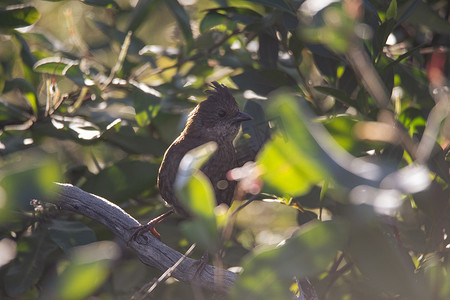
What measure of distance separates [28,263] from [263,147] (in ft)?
3.70

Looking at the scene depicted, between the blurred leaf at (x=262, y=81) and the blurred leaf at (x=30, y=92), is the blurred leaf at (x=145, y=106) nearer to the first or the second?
the blurred leaf at (x=262, y=81)

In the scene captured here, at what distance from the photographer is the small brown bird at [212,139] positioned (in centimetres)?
287

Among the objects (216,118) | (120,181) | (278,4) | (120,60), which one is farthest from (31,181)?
(216,118)

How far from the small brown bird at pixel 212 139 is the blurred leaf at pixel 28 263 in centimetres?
47

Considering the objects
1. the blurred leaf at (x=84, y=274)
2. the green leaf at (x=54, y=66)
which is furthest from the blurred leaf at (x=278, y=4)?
the blurred leaf at (x=84, y=274)

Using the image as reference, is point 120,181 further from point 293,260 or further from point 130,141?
point 293,260

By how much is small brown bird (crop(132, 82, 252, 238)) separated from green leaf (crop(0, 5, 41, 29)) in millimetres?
890

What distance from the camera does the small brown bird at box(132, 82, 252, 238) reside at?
287 cm

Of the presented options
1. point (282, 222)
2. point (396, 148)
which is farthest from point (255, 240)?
point (396, 148)

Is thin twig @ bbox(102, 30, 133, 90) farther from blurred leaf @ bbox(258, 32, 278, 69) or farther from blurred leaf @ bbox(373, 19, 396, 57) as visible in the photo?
blurred leaf @ bbox(373, 19, 396, 57)

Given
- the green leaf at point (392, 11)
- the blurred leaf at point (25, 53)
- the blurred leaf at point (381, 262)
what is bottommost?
the blurred leaf at point (25, 53)

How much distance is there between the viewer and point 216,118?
3.52 metres

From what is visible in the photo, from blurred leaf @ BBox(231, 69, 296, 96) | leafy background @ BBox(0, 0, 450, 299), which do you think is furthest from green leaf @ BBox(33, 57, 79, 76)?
blurred leaf @ BBox(231, 69, 296, 96)

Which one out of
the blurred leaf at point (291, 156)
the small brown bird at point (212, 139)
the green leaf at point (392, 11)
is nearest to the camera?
the blurred leaf at point (291, 156)
